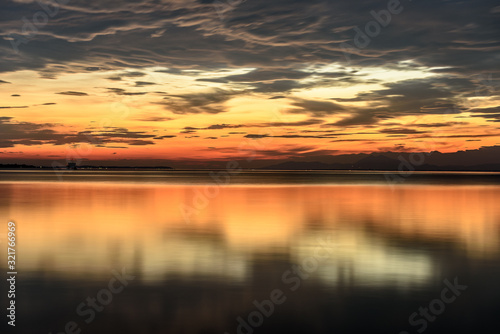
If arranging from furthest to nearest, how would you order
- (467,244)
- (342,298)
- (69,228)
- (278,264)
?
1. (69,228)
2. (467,244)
3. (278,264)
4. (342,298)

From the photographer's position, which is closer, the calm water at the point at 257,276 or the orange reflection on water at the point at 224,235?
the calm water at the point at 257,276

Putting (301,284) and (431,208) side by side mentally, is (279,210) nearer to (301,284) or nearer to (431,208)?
(431,208)

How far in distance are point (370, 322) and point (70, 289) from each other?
8134 mm

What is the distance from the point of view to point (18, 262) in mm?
18328

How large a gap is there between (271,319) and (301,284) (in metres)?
3.55

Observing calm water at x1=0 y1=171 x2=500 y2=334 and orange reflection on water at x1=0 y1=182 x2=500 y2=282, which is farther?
orange reflection on water at x1=0 y1=182 x2=500 y2=282

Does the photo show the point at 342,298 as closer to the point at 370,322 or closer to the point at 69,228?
the point at 370,322

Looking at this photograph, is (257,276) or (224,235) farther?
(224,235)

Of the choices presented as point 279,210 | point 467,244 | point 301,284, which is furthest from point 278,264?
point 279,210

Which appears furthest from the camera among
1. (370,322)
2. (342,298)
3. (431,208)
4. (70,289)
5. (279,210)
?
(431,208)

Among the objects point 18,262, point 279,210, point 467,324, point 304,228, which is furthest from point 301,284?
point 279,210

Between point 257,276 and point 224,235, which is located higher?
point 224,235

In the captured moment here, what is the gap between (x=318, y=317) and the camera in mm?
12086

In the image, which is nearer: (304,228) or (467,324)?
(467,324)
